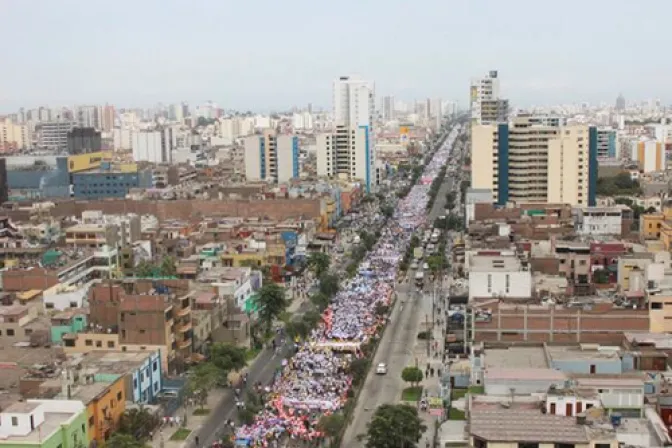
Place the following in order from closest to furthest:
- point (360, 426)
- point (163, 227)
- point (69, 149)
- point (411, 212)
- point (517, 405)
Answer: point (517, 405), point (360, 426), point (163, 227), point (411, 212), point (69, 149)

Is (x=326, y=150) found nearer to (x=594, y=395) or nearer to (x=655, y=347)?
(x=655, y=347)

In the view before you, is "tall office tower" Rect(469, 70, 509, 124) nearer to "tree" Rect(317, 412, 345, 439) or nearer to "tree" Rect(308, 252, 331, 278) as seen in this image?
"tree" Rect(308, 252, 331, 278)

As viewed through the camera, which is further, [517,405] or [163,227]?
[163,227]

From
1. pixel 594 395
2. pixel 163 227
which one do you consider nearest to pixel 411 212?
pixel 163 227

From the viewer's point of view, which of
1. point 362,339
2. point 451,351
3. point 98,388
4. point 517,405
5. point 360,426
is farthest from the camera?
point 362,339

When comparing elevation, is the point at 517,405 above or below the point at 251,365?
above

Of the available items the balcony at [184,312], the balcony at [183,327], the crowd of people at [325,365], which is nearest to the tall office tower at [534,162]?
the crowd of people at [325,365]

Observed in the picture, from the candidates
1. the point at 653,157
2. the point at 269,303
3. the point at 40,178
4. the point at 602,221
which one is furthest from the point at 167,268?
the point at 653,157

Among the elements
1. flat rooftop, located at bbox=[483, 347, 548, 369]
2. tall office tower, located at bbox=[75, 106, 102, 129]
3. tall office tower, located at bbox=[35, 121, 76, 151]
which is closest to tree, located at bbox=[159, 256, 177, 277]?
flat rooftop, located at bbox=[483, 347, 548, 369]
